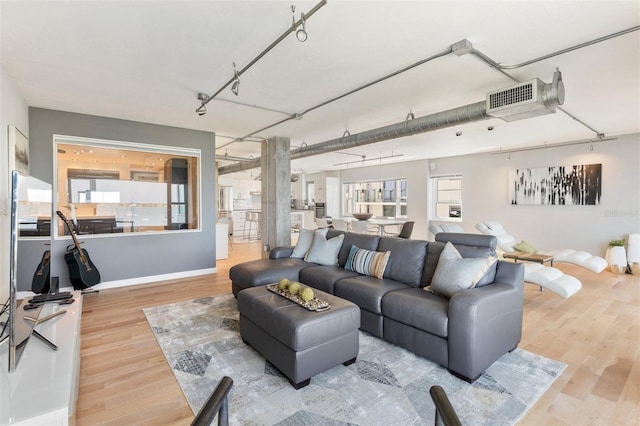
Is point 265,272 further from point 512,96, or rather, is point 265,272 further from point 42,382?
point 512,96

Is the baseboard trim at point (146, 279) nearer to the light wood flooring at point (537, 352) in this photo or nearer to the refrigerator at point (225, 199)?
the light wood flooring at point (537, 352)

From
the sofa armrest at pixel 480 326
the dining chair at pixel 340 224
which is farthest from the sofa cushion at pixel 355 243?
the dining chair at pixel 340 224

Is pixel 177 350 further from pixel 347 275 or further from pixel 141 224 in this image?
pixel 141 224

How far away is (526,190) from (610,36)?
5538 millimetres

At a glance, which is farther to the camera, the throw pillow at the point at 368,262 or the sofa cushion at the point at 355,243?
the sofa cushion at the point at 355,243

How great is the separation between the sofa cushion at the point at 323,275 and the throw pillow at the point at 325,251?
0.40 feet

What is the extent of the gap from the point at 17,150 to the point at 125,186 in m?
1.72

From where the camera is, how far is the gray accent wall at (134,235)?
432 centimetres

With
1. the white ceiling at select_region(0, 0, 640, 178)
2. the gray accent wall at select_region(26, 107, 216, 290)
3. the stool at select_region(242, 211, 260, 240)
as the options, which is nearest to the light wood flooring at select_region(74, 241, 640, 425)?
the gray accent wall at select_region(26, 107, 216, 290)

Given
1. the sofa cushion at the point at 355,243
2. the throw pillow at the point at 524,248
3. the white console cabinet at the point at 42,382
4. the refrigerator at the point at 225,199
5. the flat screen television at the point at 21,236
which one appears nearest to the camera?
the white console cabinet at the point at 42,382

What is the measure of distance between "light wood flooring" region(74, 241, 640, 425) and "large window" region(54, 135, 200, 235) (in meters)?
1.15

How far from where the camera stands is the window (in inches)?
344

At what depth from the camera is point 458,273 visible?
106 inches

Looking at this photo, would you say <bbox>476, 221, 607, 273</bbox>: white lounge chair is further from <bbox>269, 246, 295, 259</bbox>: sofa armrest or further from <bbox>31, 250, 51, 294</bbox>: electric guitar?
<bbox>31, 250, 51, 294</bbox>: electric guitar
